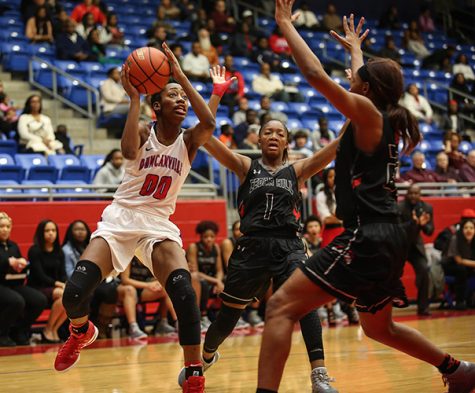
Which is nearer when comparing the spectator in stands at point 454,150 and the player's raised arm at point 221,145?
the player's raised arm at point 221,145

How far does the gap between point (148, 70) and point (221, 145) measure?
0.79 metres

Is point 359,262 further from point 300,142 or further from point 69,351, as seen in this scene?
point 300,142

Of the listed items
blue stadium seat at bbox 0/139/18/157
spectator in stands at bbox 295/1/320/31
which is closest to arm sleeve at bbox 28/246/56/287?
blue stadium seat at bbox 0/139/18/157

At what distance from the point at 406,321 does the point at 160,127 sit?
6.60m

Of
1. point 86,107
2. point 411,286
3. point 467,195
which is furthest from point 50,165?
point 467,195

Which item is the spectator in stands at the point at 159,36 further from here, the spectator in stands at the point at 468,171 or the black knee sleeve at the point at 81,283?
the black knee sleeve at the point at 81,283

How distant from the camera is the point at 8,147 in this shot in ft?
41.1

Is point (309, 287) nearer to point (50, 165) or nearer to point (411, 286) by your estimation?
point (50, 165)

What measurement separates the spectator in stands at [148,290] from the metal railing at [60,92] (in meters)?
3.89

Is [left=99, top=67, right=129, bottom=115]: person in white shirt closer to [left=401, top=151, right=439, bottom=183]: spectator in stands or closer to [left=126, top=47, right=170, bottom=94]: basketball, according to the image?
[left=401, top=151, right=439, bottom=183]: spectator in stands

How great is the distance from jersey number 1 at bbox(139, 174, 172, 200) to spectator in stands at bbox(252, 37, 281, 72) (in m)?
13.0

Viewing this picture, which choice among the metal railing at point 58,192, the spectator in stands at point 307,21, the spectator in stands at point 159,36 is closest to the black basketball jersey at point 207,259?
the metal railing at point 58,192

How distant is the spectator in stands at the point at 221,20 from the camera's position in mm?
19438

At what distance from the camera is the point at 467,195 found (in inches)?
611
